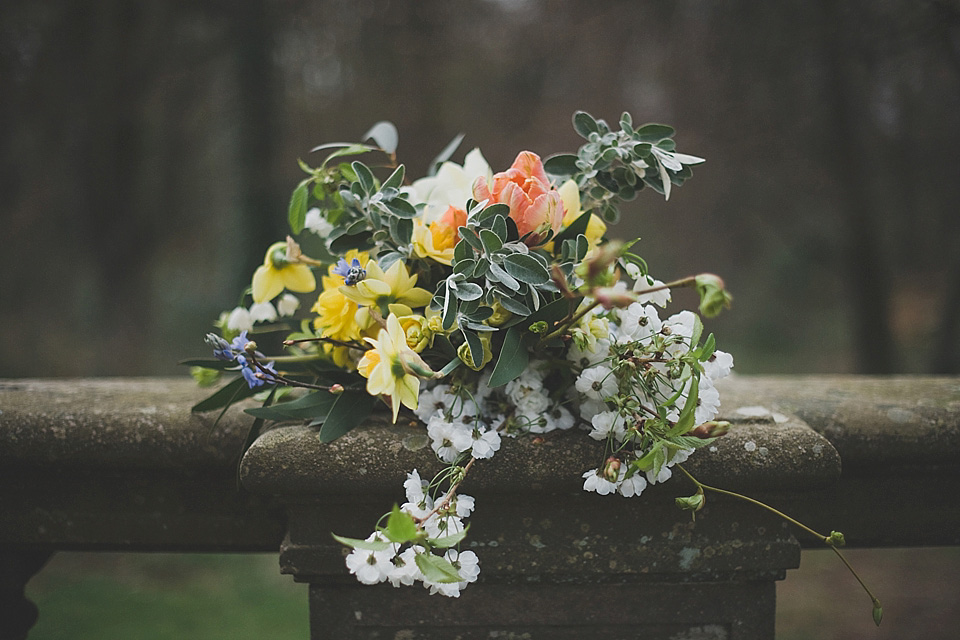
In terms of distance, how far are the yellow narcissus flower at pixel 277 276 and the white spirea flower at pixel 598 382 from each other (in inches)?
21.0

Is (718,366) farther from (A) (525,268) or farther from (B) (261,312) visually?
(B) (261,312)

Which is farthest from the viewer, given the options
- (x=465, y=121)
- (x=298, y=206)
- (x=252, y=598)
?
→ (x=465, y=121)

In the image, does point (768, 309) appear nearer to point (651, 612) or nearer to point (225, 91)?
point (225, 91)

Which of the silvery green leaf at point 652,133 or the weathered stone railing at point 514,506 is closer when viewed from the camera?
the weathered stone railing at point 514,506

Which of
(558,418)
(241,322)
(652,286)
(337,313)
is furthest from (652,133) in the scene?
(241,322)

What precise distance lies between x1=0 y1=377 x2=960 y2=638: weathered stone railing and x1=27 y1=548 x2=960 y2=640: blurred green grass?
1.68m

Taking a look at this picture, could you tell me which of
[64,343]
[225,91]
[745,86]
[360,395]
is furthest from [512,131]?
[64,343]

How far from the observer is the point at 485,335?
3.03 ft

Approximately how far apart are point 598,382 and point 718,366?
0.58ft

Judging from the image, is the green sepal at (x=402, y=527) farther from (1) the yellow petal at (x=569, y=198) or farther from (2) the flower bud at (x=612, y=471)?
(1) the yellow petal at (x=569, y=198)

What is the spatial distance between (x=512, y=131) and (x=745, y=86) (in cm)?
181

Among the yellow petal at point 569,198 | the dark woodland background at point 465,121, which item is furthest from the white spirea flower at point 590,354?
the dark woodland background at point 465,121

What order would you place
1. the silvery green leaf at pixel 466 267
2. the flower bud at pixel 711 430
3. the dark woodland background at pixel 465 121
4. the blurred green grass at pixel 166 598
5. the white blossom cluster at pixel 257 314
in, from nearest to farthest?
1. the flower bud at pixel 711 430
2. the silvery green leaf at pixel 466 267
3. the white blossom cluster at pixel 257 314
4. the blurred green grass at pixel 166 598
5. the dark woodland background at pixel 465 121

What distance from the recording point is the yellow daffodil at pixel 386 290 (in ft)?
3.02
